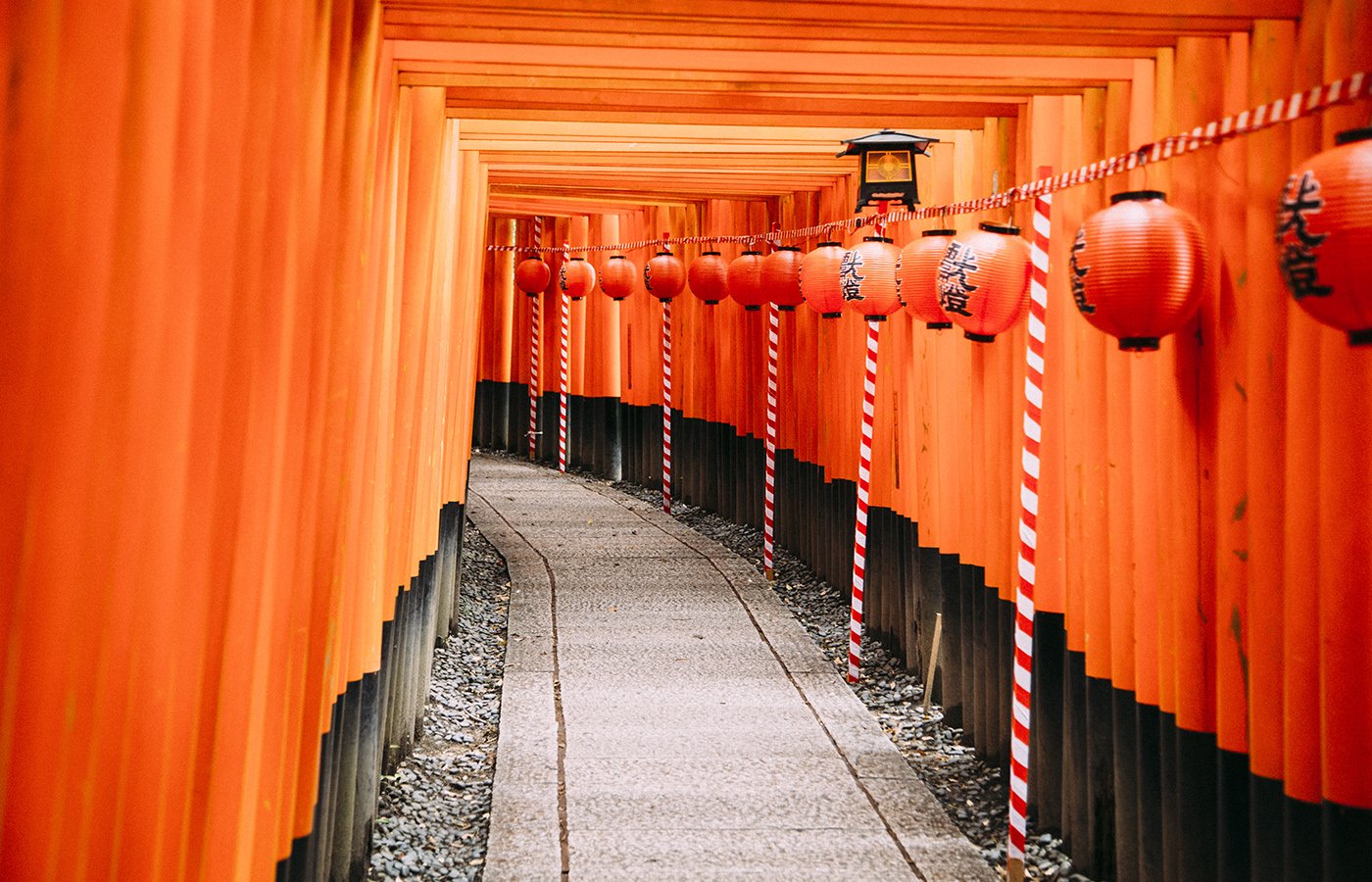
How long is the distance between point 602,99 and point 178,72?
4206 mm

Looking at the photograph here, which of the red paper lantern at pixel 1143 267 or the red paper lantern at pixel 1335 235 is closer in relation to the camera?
the red paper lantern at pixel 1335 235

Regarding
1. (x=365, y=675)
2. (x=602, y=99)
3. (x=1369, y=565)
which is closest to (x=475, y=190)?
(x=602, y=99)

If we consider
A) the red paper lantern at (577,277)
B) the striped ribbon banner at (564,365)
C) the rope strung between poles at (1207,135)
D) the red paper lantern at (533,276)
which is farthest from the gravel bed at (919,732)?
the red paper lantern at (533,276)

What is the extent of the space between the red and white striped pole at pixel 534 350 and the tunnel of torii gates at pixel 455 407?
9.01 metres

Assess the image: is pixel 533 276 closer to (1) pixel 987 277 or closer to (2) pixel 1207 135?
(1) pixel 987 277

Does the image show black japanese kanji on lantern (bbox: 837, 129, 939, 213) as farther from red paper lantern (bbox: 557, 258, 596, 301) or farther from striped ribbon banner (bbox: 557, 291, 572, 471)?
striped ribbon banner (bbox: 557, 291, 572, 471)

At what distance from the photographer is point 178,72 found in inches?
71.4

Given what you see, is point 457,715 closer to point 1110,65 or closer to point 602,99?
point 602,99

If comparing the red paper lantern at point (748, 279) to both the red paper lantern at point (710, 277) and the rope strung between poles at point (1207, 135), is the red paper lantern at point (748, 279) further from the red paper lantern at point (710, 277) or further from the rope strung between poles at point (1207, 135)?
the rope strung between poles at point (1207, 135)

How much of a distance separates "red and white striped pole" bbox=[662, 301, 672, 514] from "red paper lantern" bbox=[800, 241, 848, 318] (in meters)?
5.98

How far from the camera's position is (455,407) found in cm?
924

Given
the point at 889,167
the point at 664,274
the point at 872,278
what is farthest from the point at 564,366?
the point at 872,278

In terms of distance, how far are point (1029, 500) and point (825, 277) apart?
3.14 metres

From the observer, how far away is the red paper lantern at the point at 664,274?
12.5 m
